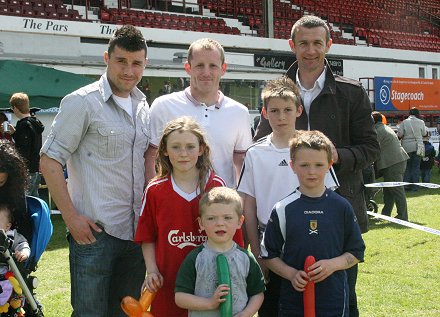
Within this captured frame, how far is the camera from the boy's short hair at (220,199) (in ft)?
9.31

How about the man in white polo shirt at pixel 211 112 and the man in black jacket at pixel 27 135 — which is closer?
the man in white polo shirt at pixel 211 112

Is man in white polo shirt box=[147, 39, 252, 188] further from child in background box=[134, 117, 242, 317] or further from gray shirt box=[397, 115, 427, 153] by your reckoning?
gray shirt box=[397, 115, 427, 153]

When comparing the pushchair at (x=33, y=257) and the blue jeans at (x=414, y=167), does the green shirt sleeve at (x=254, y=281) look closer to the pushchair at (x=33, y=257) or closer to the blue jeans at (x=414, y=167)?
the pushchair at (x=33, y=257)

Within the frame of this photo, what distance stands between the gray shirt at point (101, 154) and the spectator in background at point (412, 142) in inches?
435

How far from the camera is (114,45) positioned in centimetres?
313

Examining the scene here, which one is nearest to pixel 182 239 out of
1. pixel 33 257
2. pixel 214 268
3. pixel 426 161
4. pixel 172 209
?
pixel 172 209

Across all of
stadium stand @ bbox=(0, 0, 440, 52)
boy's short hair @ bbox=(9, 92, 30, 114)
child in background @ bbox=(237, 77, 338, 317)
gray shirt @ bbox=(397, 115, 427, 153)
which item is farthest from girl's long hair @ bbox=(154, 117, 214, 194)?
stadium stand @ bbox=(0, 0, 440, 52)

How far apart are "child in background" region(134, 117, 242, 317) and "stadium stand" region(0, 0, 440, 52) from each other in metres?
17.3

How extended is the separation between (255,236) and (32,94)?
844cm

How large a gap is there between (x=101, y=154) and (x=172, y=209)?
50 cm

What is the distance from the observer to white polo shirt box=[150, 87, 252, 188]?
132 inches

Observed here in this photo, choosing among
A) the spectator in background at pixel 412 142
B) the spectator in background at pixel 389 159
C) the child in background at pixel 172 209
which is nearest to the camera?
the child in background at pixel 172 209

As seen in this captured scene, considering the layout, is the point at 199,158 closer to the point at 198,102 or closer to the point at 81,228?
the point at 198,102

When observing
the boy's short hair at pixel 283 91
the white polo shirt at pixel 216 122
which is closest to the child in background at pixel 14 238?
the white polo shirt at pixel 216 122
